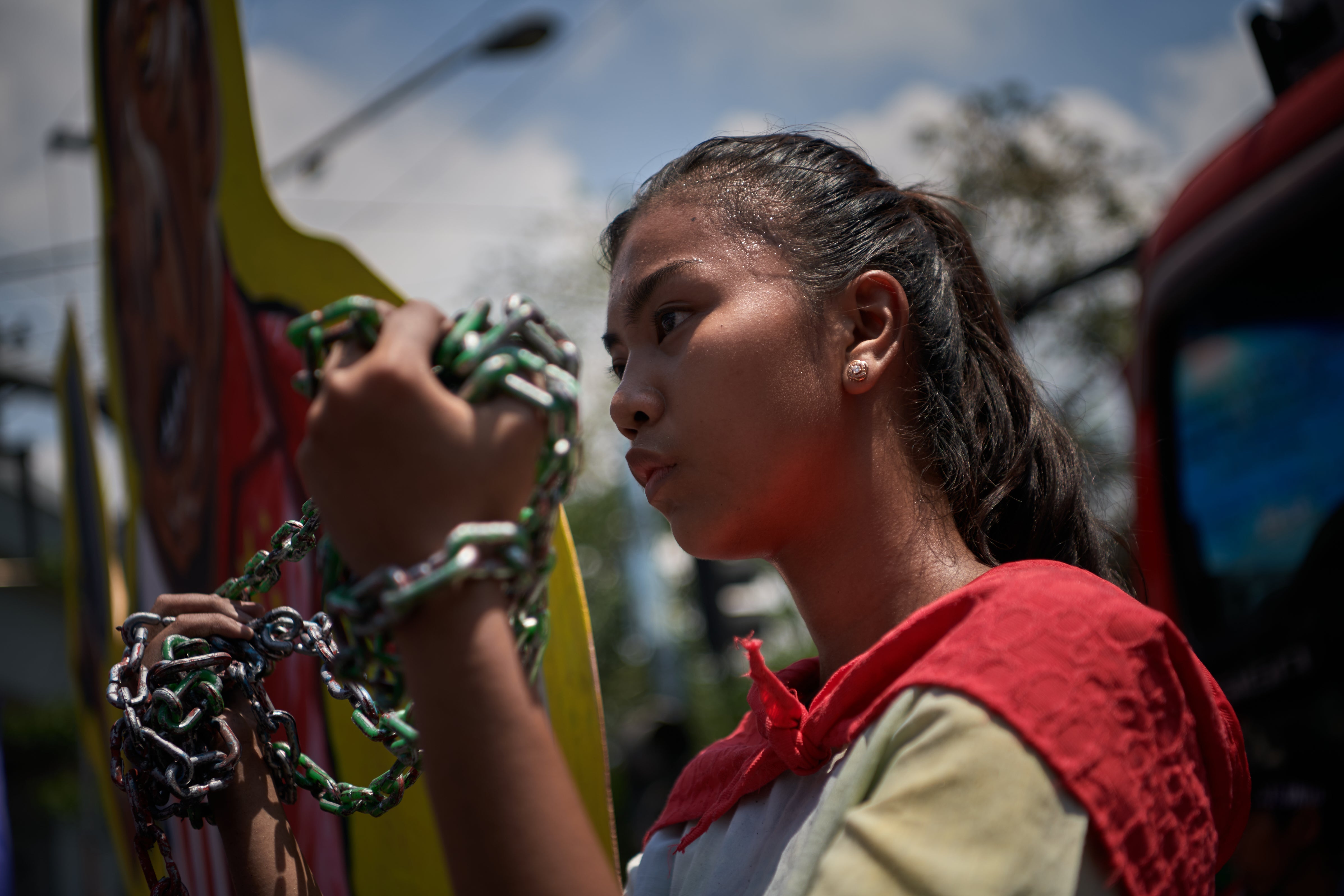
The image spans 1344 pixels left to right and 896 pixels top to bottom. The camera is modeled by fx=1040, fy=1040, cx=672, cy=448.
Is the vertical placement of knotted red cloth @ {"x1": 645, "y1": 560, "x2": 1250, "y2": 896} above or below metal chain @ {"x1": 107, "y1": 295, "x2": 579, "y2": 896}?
below

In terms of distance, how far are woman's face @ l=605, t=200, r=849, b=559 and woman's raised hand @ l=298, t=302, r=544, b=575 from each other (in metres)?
0.46

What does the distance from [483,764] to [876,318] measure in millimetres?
828

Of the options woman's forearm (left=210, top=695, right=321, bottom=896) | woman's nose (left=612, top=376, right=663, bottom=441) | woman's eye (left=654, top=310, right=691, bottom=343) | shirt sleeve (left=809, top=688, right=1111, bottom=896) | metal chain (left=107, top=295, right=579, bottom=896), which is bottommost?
shirt sleeve (left=809, top=688, right=1111, bottom=896)

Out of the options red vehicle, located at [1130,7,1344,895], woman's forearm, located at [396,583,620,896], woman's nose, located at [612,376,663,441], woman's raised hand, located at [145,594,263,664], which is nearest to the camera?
woman's forearm, located at [396,583,620,896]

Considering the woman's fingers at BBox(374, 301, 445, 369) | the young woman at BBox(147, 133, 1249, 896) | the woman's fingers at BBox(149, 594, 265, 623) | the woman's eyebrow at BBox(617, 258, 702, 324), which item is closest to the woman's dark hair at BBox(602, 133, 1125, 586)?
the young woman at BBox(147, 133, 1249, 896)

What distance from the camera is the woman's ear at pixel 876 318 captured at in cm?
134

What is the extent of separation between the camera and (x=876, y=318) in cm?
137

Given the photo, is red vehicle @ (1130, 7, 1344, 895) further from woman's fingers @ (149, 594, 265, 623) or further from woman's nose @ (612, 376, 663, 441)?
woman's fingers @ (149, 594, 265, 623)

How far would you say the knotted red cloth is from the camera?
899 mm

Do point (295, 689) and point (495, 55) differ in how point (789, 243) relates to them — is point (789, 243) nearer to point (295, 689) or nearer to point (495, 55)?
point (295, 689)

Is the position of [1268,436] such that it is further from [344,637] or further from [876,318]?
[344,637]

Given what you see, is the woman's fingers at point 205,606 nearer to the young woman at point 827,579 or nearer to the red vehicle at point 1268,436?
the young woman at point 827,579

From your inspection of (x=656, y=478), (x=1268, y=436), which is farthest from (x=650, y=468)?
(x=1268, y=436)

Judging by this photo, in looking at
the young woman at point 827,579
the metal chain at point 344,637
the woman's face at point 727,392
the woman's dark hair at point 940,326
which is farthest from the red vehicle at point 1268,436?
the metal chain at point 344,637
